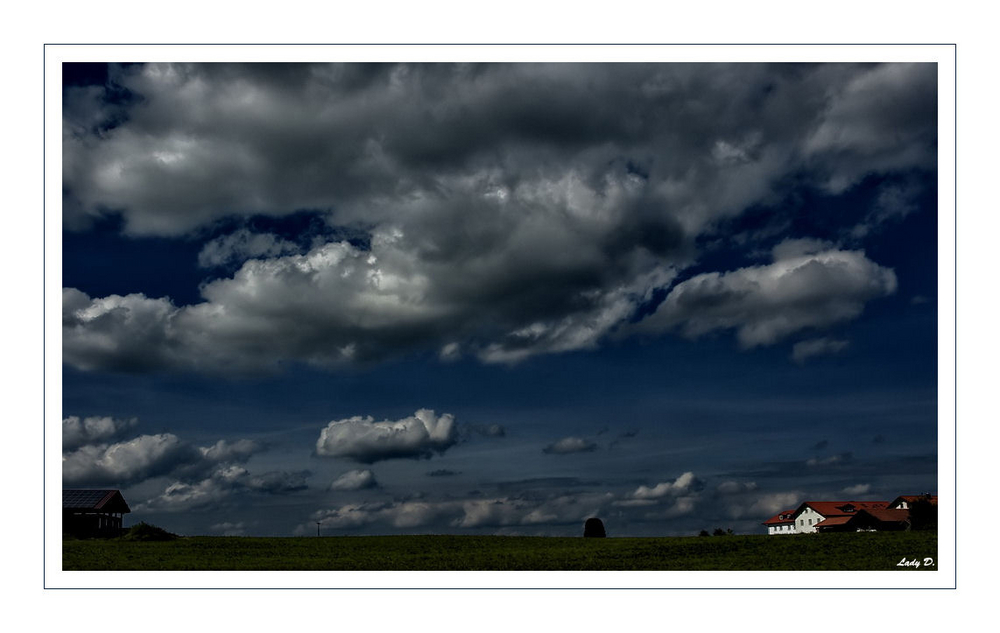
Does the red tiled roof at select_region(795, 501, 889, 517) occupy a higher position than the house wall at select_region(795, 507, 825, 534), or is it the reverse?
the red tiled roof at select_region(795, 501, 889, 517)

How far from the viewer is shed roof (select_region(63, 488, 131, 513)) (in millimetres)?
68875

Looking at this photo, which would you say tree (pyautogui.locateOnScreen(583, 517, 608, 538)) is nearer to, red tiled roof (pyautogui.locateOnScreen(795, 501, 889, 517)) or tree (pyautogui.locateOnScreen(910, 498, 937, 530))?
tree (pyautogui.locateOnScreen(910, 498, 937, 530))

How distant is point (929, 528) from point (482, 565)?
3909 cm

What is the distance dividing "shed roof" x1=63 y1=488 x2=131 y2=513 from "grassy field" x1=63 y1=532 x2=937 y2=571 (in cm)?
758

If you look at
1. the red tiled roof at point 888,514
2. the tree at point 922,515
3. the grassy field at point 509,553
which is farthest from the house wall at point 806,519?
the grassy field at point 509,553

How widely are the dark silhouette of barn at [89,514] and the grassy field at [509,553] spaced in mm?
7241

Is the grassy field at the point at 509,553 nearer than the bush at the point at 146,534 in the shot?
Yes

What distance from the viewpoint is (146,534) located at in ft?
222

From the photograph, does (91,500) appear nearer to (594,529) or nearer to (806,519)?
(594,529)

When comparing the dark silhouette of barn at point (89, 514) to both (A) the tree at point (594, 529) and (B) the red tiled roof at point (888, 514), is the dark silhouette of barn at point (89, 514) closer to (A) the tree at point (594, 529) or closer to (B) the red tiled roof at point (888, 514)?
(A) the tree at point (594, 529)

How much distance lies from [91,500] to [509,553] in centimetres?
3886

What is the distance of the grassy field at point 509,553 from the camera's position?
1767 inches

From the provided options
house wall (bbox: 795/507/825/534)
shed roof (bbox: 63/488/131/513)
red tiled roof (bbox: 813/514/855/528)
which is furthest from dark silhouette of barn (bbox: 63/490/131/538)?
house wall (bbox: 795/507/825/534)
